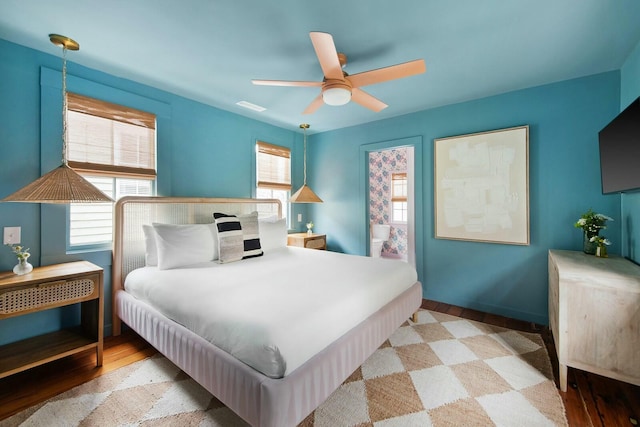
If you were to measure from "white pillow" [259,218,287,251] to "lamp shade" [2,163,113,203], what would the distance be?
1.60 m

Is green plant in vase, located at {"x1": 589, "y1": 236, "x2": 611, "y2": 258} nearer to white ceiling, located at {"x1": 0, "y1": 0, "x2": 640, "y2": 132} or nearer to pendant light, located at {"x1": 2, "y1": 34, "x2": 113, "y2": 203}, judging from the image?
white ceiling, located at {"x1": 0, "y1": 0, "x2": 640, "y2": 132}

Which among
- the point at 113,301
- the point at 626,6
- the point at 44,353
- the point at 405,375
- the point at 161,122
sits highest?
the point at 626,6

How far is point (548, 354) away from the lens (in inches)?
90.1

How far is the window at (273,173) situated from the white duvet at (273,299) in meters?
1.73

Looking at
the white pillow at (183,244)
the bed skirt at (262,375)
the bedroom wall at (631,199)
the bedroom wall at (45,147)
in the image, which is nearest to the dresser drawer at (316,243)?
the white pillow at (183,244)

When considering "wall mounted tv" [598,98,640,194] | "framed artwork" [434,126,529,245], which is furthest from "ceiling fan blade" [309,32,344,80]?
"framed artwork" [434,126,529,245]

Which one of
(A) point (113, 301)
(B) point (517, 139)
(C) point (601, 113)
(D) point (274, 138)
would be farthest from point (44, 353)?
(C) point (601, 113)

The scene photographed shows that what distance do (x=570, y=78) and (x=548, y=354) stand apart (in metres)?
2.64

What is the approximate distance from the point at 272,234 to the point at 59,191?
78.3 inches

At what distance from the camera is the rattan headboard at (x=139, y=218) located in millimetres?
2611

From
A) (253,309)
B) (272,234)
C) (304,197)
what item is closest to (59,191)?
(253,309)

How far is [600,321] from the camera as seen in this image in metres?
1.75

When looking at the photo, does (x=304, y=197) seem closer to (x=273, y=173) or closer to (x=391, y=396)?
(x=273, y=173)

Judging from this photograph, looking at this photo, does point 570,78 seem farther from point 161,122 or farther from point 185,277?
point 161,122
